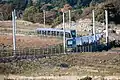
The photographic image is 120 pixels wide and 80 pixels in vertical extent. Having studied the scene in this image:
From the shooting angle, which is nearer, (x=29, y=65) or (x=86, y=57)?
(x=29, y=65)

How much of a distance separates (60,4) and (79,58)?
12832cm

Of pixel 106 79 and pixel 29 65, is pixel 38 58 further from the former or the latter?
pixel 106 79

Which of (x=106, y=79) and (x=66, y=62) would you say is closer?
(x=106, y=79)

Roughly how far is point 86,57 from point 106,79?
1623 cm

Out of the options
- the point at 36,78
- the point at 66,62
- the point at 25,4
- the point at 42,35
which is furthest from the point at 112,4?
the point at 36,78

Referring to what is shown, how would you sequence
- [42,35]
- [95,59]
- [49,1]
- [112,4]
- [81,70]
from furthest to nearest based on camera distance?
[49,1], [112,4], [42,35], [95,59], [81,70]

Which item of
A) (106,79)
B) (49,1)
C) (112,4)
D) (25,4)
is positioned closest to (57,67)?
(106,79)

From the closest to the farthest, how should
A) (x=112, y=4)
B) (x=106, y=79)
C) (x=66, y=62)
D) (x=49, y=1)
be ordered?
(x=106, y=79) → (x=66, y=62) → (x=112, y=4) → (x=49, y=1)

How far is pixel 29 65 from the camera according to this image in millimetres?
42656

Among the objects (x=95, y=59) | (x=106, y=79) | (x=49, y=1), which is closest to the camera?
(x=106, y=79)

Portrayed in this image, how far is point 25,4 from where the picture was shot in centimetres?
17062

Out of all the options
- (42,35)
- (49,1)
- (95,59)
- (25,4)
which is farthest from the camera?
(49,1)

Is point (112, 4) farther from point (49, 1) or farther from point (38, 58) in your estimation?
point (49, 1)

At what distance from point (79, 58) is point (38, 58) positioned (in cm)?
468
